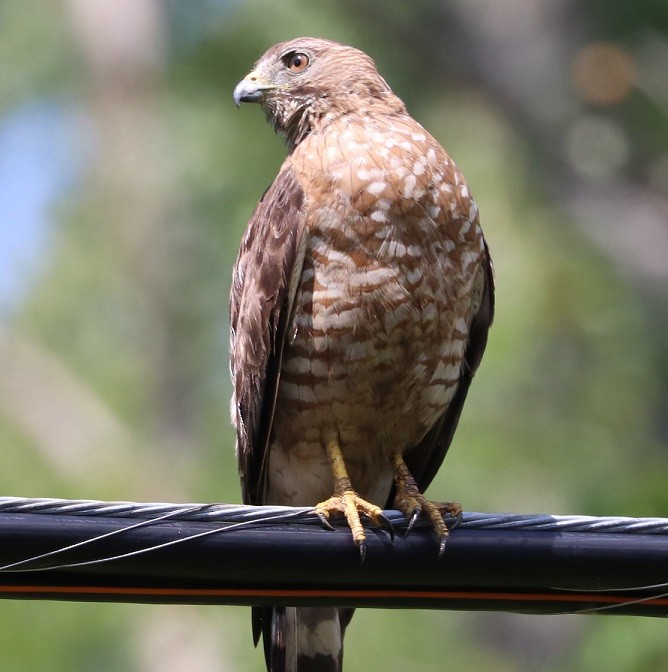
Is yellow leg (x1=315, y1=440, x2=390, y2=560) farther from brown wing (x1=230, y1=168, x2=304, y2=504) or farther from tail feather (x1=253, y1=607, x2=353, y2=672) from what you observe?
tail feather (x1=253, y1=607, x2=353, y2=672)

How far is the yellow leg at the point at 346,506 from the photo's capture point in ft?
10.0

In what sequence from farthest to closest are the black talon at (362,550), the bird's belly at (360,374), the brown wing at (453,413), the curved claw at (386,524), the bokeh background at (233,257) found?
1. the bokeh background at (233,257)
2. the brown wing at (453,413)
3. the bird's belly at (360,374)
4. the curved claw at (386,524)
5. the black talon at (362,550)

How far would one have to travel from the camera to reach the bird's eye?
4.65 meters

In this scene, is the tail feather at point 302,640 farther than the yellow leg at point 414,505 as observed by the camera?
Yes

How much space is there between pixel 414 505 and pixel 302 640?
767 millimetres

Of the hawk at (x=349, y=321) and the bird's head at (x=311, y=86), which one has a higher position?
the bird's head at (x=311, y=86)

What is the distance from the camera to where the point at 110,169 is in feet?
45.5

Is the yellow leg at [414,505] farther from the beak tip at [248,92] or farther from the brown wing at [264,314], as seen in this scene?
the beak tip at [248,92]

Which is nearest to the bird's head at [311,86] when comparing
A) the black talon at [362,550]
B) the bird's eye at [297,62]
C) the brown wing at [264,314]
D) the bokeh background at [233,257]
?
the bird's eye at [297,62]

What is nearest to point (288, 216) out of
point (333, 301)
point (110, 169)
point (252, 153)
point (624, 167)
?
point (333, 301)

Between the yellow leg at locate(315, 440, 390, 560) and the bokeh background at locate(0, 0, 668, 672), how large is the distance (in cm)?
590

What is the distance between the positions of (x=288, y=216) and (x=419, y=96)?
8.75 m

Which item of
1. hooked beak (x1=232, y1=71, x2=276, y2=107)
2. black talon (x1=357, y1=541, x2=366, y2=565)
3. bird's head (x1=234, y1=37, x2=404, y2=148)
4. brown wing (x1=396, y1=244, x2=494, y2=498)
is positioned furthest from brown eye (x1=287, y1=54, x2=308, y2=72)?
black talon (x1=357, y1=541, x2=366, y2=565)

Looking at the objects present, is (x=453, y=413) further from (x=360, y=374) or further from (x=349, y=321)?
(x=349, y=321)
